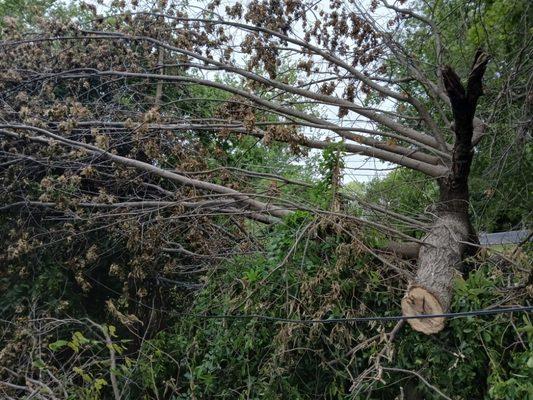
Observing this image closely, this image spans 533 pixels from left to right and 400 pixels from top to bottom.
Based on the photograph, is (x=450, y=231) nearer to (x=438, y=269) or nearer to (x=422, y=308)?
(x=438, y=269)

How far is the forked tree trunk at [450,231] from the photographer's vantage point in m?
4.33

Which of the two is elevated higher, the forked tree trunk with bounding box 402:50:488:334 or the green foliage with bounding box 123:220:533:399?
the forked tree trunk with bounding box 402:50:488:334

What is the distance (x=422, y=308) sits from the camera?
448 centimetres

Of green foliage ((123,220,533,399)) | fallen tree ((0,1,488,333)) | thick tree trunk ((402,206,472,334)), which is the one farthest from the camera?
fallen tree ((0,1,488,333))

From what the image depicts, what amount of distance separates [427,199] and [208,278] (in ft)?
8.80

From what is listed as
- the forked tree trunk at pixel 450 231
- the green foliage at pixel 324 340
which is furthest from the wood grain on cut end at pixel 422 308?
the green foliage at pixel 324 340

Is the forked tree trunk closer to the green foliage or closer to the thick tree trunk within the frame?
the thick tree trunk

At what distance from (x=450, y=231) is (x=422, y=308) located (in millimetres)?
873

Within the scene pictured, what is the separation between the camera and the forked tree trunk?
4.33 meters

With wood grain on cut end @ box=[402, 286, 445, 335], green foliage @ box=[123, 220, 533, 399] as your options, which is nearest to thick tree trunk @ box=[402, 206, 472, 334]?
wood grain on cut end @ box=[402, 286, 445, 335]

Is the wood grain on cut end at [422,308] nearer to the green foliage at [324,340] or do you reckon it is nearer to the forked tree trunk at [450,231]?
the forked tree trunk at [450,231]

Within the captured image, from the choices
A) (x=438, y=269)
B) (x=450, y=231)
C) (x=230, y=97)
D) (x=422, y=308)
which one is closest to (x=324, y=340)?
(x=422, y=308)

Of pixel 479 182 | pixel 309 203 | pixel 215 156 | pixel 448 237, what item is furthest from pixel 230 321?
pixel 479 182

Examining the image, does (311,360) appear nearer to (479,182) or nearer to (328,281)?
(328,281)
